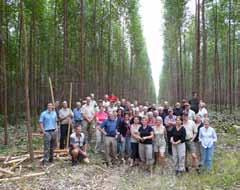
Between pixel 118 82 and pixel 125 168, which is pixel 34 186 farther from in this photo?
pixel 118 82

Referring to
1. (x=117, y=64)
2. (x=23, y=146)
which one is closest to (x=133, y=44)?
(x=117, y=64)

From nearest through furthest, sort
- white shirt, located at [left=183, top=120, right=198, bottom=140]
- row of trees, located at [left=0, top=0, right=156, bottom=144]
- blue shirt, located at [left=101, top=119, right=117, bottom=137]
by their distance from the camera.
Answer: white shirt, located at [left=183, top=120, right=198, bottom=140], blue shirt, located at [left=101, top=119, right=117, bottom=137], row of trees, located at [left=0, top=0, right=156, bottom=144]

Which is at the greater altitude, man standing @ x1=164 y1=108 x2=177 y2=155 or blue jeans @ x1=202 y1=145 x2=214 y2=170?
man standing @ x1=164 y1=108 x2=177 y2=155

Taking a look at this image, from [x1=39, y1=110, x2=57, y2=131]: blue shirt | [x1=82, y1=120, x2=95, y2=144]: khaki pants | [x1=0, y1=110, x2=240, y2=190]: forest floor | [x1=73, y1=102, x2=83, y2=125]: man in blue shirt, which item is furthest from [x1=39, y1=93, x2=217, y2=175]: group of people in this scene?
[x1=82, y1=120, x2=95, y2=144]: khaki pants

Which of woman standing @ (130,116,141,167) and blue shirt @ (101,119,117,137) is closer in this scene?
woman standing @ (130,116,141,167)

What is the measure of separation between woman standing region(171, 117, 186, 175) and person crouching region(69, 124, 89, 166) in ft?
9.23

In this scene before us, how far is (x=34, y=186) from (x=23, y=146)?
6.11 metres

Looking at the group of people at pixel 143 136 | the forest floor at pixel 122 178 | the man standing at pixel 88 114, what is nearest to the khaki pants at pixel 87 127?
the man standing at pixel 88 114

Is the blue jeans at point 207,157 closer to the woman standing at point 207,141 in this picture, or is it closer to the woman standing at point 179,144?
the woman standing at point 207,141

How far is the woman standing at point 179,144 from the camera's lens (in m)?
10.5

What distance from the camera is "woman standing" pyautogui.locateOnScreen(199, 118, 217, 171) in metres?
10.7

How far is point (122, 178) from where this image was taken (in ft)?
33.3

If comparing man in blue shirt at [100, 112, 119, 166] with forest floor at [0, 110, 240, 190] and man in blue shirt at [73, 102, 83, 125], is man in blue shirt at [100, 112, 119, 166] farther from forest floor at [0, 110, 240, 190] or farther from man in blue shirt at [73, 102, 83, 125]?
man in blue shirt at [73, 102, 83, 125]

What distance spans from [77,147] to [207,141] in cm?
391
